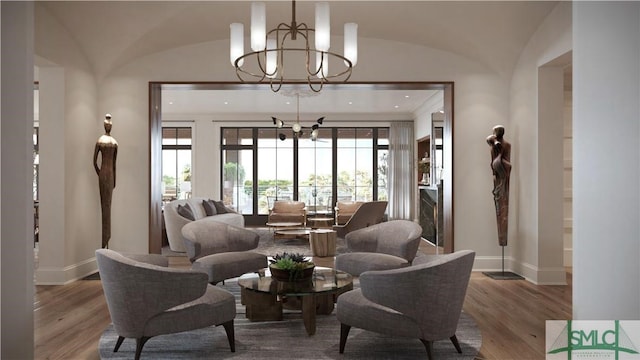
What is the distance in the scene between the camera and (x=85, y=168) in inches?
216

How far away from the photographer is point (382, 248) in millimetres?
4719

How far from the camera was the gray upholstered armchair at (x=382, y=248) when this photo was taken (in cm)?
421

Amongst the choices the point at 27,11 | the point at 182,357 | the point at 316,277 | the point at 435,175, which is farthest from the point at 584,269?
the point at 435,175

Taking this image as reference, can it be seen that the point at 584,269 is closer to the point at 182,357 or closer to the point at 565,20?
the point at 182,357

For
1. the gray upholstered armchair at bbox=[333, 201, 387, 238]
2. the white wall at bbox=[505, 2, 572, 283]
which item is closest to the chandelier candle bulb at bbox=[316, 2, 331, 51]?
the white wall at bbox=[505, 2, 572, 283]

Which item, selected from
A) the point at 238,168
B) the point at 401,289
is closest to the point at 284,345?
the point at 401,289

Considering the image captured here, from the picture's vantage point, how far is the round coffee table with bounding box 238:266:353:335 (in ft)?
10.9

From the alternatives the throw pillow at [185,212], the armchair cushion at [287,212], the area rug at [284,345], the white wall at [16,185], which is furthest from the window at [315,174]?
the white wall at [16,185]

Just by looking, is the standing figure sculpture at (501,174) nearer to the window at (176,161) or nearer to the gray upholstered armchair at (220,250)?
the gray upholstered armchair at (220,250)

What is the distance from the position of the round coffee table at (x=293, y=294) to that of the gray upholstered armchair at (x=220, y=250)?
49 centimetres

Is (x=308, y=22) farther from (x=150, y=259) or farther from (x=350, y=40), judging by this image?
(x=150, y=259)

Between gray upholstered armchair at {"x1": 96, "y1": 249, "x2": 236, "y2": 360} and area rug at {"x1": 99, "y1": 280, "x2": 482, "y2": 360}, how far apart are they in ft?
0.79

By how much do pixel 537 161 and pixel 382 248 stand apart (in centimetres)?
211

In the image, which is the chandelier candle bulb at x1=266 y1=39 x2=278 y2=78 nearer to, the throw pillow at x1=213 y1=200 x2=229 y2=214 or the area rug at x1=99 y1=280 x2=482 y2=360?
the area rug at x1=99 y1=280 x2=482 y2=360
